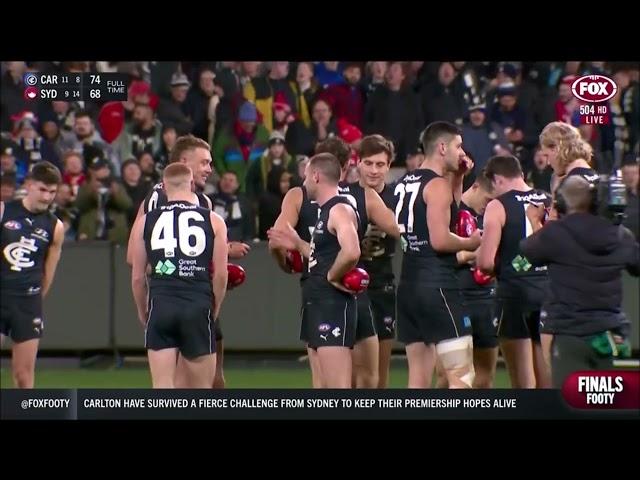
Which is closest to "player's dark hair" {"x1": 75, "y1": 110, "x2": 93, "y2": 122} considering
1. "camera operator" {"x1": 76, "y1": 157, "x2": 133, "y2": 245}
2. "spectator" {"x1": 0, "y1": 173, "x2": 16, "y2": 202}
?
"camera operator" {"x1": 76, "y1": 157, "x2": 133, "y2": 245}

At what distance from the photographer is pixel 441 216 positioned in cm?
952

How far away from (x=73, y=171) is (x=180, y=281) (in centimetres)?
308

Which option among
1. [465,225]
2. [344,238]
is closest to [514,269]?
[465,225]

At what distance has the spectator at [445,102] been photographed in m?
12.1

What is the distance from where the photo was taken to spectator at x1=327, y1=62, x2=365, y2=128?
A: 12.3 m

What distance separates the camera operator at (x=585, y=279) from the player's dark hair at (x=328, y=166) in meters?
1.45

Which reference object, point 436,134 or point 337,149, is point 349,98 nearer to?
point 337,149

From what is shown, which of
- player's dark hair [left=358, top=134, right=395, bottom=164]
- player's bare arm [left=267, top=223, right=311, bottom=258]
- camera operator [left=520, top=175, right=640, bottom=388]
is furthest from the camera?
player's dark hair [left=358, top=134, right=395, bottom=164]

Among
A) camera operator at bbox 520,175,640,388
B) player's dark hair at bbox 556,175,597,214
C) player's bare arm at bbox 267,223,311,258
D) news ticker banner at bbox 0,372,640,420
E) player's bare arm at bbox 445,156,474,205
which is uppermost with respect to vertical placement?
player's bare arm at bbox 445,156,474,205

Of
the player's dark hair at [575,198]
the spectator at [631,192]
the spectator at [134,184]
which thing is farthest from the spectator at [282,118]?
the player's dark hair at [575,198]

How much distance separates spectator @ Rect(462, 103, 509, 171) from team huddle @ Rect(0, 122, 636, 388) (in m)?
1.64

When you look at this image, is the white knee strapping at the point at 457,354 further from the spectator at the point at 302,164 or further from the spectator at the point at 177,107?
the spectator at the point at 177,107

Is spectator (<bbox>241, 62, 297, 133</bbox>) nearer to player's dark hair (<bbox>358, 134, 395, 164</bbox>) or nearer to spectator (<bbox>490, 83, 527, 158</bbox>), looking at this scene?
player's dark hair (<bbox>358, 134, 395, 164</bbox>)

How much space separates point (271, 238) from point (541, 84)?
2.59 meters
